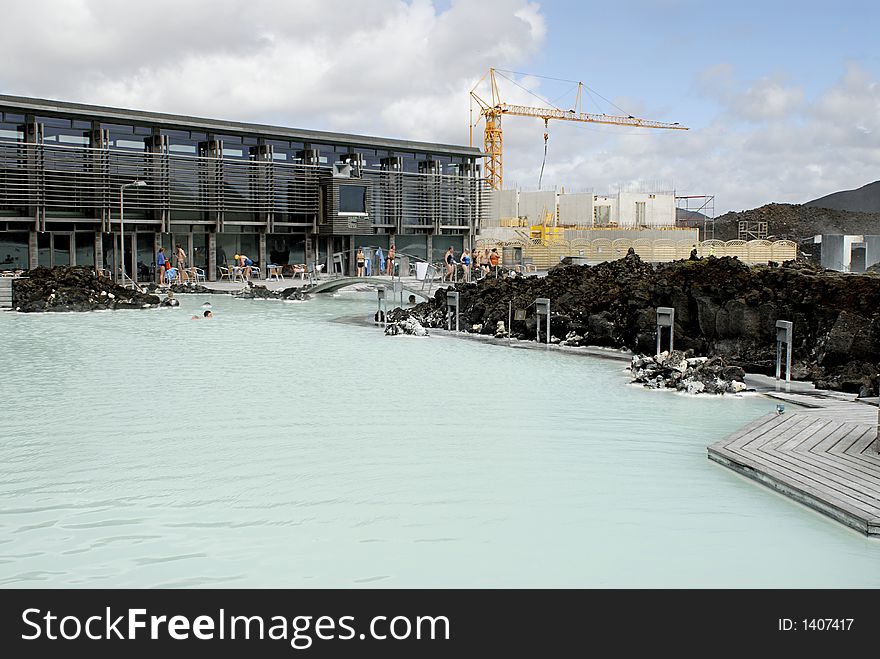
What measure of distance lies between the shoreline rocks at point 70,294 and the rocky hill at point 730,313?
12081 mm

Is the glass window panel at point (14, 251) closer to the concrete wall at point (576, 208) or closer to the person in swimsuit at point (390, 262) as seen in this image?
the person in swimsuit at point (390, 262)

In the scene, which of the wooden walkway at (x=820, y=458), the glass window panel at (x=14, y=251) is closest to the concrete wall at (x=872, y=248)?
the wooden walkway at (x=820, y=458)

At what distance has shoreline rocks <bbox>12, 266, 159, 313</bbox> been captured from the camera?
2672 centimetres

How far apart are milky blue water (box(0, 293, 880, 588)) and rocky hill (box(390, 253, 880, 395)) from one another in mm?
2211

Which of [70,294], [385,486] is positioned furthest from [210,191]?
[385,486]

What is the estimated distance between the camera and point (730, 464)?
9195 millimetres

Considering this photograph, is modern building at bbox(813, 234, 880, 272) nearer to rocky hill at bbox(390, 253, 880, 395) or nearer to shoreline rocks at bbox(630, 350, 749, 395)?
rocky hill at bbox(390, 253, 880, 395)

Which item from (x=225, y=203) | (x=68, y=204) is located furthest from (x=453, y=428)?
(x=225, y=203)

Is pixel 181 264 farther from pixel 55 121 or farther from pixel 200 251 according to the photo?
pixel 55 121

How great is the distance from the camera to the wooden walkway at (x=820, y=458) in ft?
24.5

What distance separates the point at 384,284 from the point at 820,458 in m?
21.1

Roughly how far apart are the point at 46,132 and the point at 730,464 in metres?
31.4
